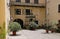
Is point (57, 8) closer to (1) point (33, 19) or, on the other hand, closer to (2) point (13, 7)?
(1) point (33, 19)

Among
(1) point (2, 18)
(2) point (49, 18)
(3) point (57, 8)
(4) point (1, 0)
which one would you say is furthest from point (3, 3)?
(2) point (49, 18)

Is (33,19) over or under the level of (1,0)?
under

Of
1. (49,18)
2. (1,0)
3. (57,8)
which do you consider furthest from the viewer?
(49,18)

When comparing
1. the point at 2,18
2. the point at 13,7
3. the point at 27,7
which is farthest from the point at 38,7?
the point at 2,18

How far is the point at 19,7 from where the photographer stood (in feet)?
125

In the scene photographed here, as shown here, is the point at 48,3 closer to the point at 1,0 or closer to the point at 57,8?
the point at 57,8

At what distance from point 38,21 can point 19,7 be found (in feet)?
16.8

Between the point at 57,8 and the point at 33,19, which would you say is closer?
the point at 57,8

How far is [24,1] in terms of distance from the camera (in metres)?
39.1

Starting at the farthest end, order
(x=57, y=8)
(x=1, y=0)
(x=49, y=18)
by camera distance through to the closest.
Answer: (x=49, y=18) → (x=57, y=8) → (x=1, y=0)

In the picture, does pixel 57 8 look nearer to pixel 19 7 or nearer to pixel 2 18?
pixel 19 7

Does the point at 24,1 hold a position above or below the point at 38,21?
above

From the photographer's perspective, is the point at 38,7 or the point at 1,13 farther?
the point at 38,7

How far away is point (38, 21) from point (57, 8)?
633 cm
